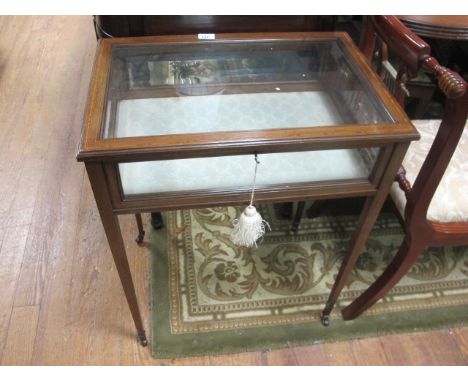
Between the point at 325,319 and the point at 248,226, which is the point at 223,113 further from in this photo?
the point at 325,319

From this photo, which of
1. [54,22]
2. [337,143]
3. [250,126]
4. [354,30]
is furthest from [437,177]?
[54,22]

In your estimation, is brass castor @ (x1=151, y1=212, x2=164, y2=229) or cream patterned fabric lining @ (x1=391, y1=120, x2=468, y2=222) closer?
cream patterned fabric lining @ (x1=391, y1=120, x2=468, y2=222)

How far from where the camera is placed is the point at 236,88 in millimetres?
801

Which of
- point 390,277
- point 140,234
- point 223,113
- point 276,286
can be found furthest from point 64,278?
point 390,277

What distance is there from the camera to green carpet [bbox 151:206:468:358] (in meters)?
1.02

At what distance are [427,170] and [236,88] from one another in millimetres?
408

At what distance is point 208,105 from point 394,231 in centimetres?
83

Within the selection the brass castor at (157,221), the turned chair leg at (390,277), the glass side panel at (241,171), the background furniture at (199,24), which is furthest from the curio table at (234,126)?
the brass castor at (157,221)

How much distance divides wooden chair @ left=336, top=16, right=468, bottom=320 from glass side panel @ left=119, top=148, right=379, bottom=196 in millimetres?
124

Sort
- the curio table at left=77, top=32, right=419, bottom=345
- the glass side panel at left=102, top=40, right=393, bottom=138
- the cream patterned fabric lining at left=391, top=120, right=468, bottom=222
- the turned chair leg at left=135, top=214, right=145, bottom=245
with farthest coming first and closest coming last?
the turned chair leg at left=135, top=214, right=145, bottom=245, the cream patterned fabric lining at left=391, top=120, right=468, bottom=222, the glass side panel at left=102, top=40, right=393, bottom=138, the curio table at left=77, top=32, right=419, bottom=345

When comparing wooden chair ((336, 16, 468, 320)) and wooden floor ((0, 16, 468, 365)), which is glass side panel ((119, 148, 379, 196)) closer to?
wooden chair ((336, 16, 468, 320))

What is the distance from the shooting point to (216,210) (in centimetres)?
131

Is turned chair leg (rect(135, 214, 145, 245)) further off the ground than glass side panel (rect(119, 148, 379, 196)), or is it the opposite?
glass side panel (rect(119, 148, 379, 196))

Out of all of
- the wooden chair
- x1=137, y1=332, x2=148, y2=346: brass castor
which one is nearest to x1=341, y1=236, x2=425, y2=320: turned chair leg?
the wooden chair
